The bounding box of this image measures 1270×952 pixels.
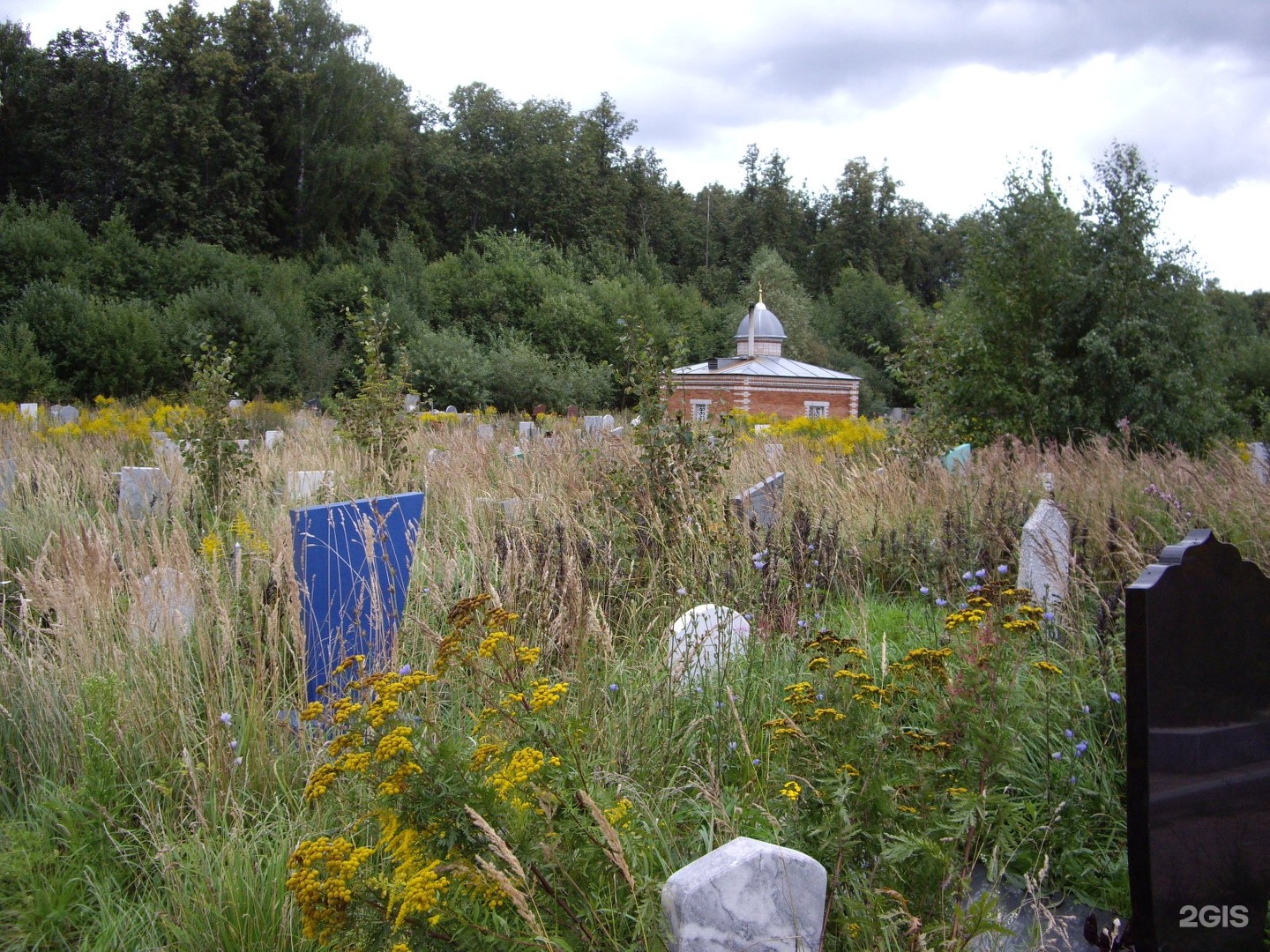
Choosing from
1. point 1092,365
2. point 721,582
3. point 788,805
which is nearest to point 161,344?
point 1092,365

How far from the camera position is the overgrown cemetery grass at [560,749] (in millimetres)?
1918

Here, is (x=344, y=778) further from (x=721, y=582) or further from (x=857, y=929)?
(x=721, y=582)

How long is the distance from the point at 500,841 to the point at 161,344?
88.0ft

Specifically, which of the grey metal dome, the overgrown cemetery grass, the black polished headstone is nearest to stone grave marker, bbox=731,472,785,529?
the overgrown cemetery grass

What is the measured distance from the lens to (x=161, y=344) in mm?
25203

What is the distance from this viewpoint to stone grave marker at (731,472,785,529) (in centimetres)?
557

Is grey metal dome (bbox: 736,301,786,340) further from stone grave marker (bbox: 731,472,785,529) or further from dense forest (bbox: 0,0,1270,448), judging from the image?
stone grave marker (bbox: 731,472,785,529)

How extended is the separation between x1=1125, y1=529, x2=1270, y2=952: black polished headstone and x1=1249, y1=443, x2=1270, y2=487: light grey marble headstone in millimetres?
4238

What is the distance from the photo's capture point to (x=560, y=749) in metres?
2.18

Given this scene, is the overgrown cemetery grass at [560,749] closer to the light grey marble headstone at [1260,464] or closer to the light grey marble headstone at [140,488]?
the light grey marble headstone at [140,488]

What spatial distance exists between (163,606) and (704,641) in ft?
6.06

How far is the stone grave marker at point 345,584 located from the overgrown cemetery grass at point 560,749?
0.11 m

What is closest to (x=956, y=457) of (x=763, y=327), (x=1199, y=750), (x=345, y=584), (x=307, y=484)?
(x=307, y=484)

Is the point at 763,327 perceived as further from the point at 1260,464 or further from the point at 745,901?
the point at 745,901
